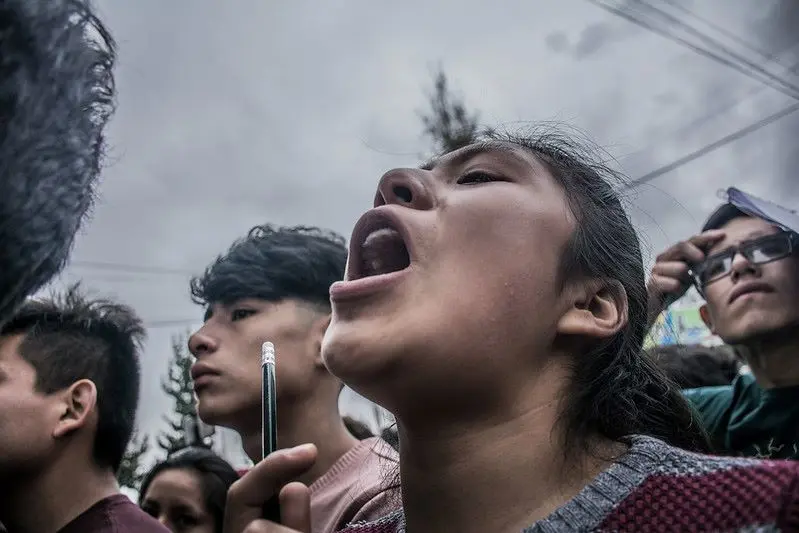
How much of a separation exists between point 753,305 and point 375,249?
1388 millimetres

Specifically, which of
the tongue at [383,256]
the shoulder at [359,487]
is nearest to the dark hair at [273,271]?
the shoulder at [359,487]

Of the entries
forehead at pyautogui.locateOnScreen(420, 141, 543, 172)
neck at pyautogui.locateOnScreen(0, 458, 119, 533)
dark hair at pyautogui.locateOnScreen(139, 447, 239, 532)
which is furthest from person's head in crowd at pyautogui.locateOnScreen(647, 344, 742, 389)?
neck at pyautogui.locateOnScreen(0, 458, 119, 533)

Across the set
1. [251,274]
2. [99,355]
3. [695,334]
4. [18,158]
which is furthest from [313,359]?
[695,334]

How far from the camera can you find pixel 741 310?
7.49 ft

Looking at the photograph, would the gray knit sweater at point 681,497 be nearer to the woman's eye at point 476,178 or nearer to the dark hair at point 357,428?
the woman's eye at point 476,178

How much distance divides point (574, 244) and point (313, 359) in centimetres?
124

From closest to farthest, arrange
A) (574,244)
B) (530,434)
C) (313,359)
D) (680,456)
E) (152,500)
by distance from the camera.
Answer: (680,456) → (530,434) → (574,244) → (313,359) → (152,500)

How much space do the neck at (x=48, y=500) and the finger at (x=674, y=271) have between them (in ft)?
6.19

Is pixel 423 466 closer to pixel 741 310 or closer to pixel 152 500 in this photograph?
pixel 741 310

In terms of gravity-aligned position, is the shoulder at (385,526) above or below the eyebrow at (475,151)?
below

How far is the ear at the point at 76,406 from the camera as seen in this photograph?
2.23 metres

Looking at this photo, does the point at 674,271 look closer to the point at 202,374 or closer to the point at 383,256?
the point at 383,256

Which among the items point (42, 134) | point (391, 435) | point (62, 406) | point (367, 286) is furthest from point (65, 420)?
point (42, 134)

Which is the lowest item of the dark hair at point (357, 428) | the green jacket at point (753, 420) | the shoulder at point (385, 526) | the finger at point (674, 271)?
the shoulder at point (385, 526)
